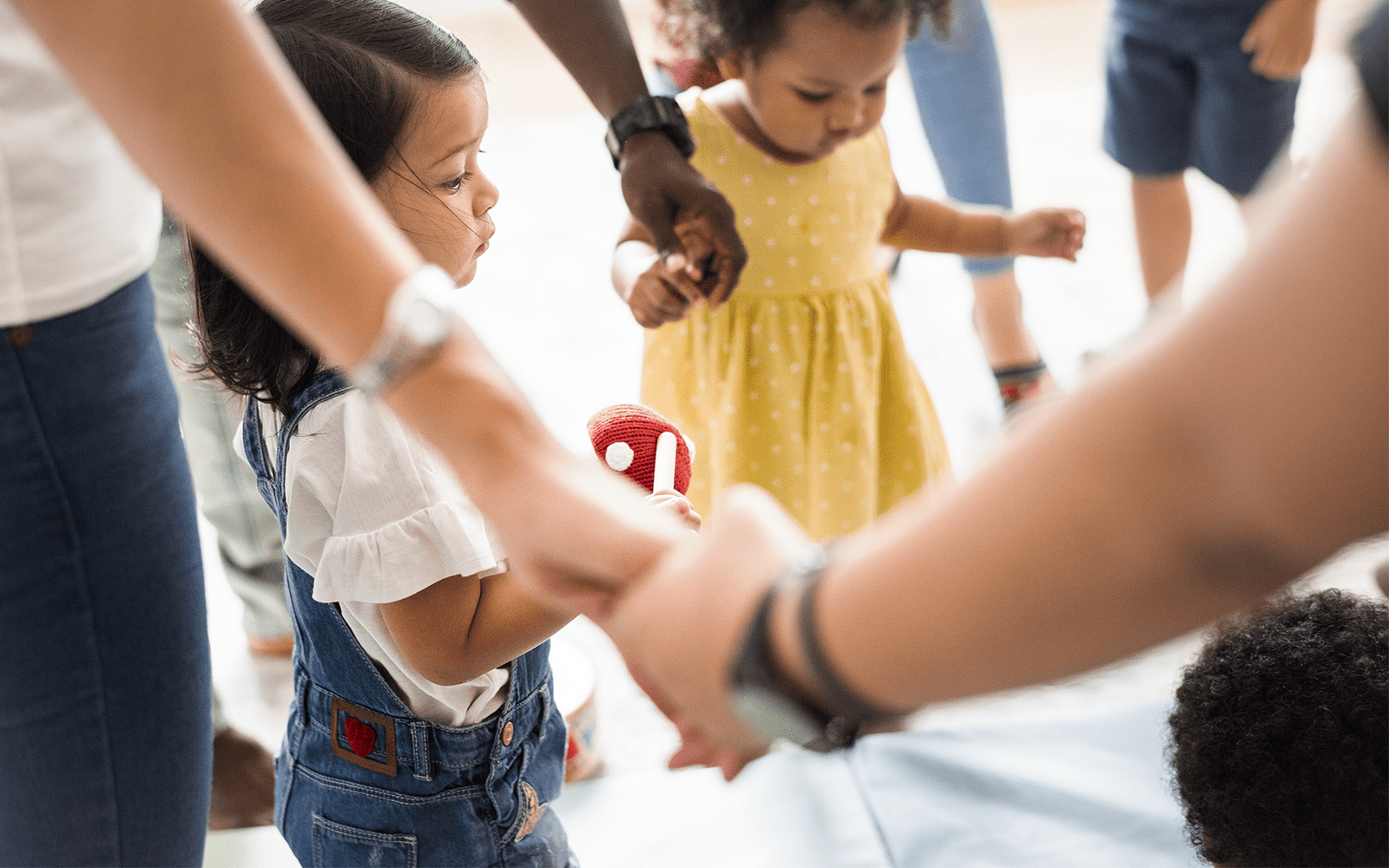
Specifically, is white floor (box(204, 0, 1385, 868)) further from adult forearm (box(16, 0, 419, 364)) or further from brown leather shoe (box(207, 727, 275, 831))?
adult forearm (box(16, 0, 419, 364))

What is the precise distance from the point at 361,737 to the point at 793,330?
2.12 ft

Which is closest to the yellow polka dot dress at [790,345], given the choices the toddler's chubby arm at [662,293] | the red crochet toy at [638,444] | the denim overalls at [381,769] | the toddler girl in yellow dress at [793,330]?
the toddler girl in yellow dress at [793,330]

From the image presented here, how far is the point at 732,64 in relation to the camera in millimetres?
1183

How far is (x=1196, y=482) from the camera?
335mm

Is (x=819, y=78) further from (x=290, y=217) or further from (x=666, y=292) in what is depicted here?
(x=290, y=217)

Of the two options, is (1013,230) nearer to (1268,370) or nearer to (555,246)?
(1268,370)

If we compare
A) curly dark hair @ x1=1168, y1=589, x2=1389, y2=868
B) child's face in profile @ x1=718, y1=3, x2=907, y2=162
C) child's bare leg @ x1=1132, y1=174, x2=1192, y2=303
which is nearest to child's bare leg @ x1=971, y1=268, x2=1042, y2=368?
child's bare leg @ x1=1132, y1=174, x2=1192, y2=303

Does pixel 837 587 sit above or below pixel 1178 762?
above

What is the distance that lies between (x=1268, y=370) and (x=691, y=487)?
2.99 ft

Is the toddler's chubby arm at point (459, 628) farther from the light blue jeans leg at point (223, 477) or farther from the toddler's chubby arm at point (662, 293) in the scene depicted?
the light blue jeans leg at point (223, 477)

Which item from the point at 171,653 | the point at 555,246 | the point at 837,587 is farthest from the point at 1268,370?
the point at 555,246

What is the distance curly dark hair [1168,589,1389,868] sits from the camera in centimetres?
73

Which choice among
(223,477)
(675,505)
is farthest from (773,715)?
(223,477)

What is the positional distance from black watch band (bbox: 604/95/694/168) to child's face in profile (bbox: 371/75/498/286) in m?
0.28
